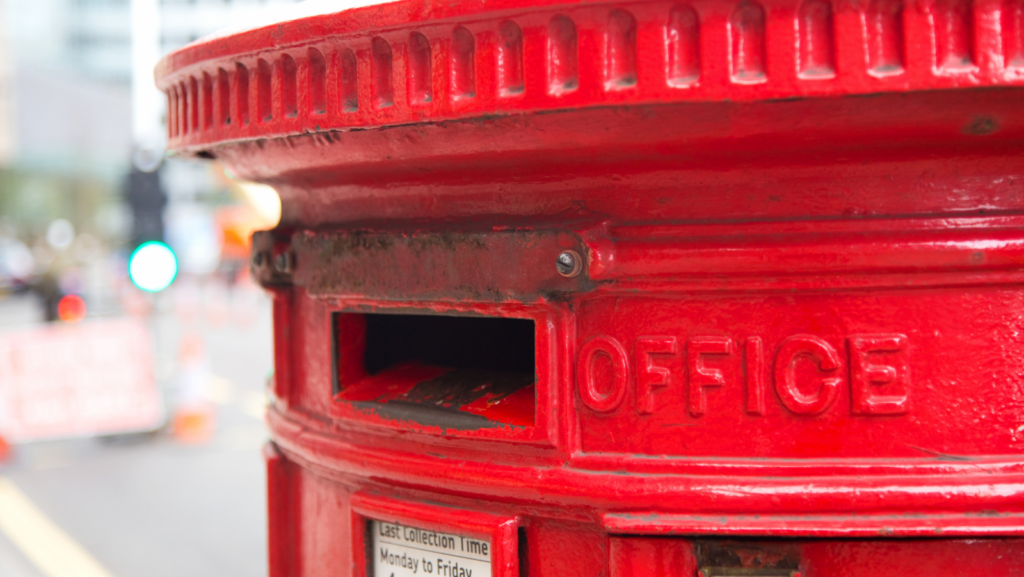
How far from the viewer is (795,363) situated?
2.98 feet

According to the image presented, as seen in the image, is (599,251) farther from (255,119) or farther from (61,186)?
(61,186)

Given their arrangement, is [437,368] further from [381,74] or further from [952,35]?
[952,35]

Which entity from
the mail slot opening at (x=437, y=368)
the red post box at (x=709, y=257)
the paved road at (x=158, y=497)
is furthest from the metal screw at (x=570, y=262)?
the paved road at (x=158, y=497)

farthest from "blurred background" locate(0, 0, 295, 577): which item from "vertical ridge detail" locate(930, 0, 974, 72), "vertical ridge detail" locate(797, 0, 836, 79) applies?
"vertical ridge detail" locate(930, 0, 974, 72)

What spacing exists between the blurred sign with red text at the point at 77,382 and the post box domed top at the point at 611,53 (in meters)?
6.66

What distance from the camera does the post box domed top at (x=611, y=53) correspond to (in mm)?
739

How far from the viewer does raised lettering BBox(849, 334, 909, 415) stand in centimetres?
89

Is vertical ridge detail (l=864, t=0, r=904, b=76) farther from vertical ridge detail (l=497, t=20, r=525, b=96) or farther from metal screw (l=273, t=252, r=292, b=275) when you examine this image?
metal screw (l=273, t=252, r=292, b=275)

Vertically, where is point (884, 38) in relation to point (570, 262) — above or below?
above

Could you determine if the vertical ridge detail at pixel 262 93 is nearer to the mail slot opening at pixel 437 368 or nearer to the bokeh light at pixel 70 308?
the mail slot opening at pixel 437 368

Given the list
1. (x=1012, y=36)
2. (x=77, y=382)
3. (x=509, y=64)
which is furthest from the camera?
(x=77, y=382)

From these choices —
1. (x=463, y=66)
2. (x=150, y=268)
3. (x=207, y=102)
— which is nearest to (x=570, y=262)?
(x=463, y=66)

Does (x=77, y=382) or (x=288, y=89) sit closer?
(x=288, y=89)

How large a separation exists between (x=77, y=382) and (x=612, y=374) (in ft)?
→ 22.8
